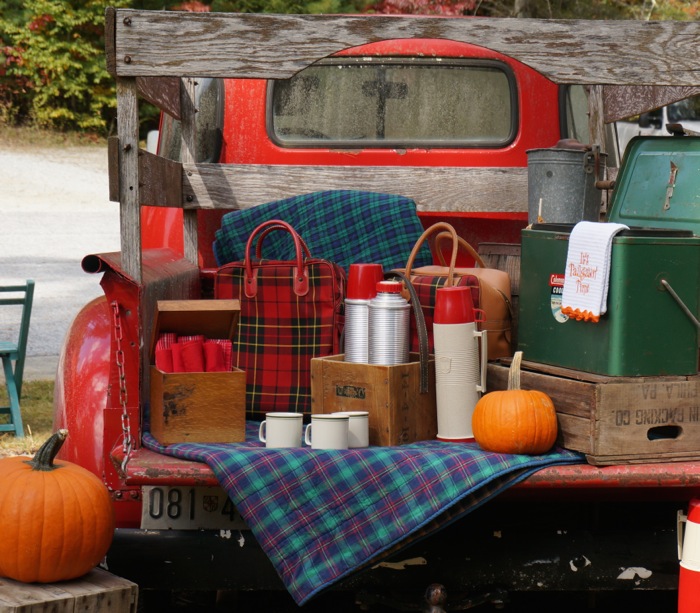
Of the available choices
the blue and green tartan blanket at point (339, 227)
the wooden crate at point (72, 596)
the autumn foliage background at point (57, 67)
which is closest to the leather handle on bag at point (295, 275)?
the blue and green tartan blanket at point (339, 227)

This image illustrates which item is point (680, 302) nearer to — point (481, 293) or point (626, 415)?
point (626, 415)

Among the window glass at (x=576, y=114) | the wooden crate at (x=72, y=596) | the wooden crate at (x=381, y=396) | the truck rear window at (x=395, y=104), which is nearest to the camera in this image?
the wooden crate at (x=72, y=596)

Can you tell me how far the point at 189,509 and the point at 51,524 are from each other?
0.34m

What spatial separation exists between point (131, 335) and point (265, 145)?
6.16 feet

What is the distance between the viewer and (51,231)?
648 inches

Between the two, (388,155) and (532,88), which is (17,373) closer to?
(388,155)

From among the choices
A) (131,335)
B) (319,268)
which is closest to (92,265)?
(131,335)

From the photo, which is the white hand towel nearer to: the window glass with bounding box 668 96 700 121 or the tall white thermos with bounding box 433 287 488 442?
the tall white thermos with bounding box 433 287 488 442

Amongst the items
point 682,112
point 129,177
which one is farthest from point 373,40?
point 682,112

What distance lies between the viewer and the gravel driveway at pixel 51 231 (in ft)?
34.6

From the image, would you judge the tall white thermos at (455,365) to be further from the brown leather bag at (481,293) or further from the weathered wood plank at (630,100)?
the weathered wood plank at (630,100)

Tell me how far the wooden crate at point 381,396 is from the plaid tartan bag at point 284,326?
14cm

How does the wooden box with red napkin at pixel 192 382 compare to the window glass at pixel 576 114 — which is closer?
the wooden box with red napkin at pixel 192 382

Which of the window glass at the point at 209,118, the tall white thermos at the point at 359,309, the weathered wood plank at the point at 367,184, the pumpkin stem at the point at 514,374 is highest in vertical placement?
the window glass at the point at 209,118
